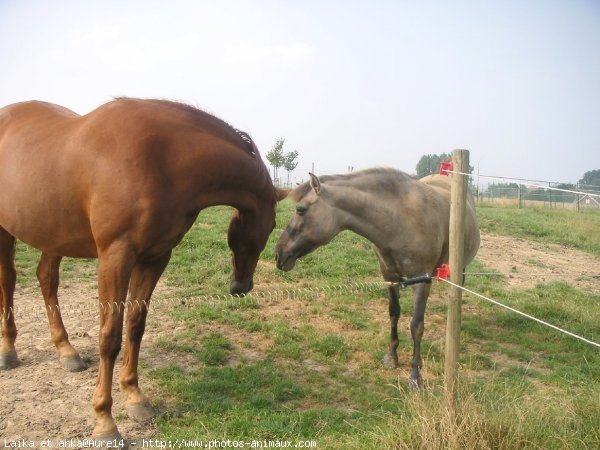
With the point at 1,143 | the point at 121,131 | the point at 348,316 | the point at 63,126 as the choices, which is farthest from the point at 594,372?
the point at 1,143

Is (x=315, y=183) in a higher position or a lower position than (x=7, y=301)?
higher

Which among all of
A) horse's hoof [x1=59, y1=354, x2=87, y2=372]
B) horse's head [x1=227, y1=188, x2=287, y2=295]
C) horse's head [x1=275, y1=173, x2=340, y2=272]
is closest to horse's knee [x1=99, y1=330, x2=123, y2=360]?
horse's head [x1=227, y1=188, x2=287, y2=295]

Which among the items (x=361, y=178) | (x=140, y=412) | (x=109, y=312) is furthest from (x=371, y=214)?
(x=140, y=412)

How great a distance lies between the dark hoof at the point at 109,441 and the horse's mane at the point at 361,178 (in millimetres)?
2354

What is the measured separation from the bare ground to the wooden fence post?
0.60 m

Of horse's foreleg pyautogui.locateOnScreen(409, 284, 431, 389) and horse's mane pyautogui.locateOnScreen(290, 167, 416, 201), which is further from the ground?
horse's mane pyautogui.locateOnScreen(290, 167, 416, 201)

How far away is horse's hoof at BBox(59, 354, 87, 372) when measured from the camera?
4402mm

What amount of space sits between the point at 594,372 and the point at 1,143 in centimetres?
574

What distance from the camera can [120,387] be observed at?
3.93m

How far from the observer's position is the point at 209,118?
371 cm

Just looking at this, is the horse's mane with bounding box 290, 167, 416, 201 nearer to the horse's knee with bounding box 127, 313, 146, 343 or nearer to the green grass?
the horse's knee with bounding box 127, 313, 146, 343

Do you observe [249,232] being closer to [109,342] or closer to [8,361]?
[109,342]

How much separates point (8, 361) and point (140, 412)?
171 centimetres

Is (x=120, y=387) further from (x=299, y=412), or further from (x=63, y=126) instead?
(x=63, y=126)
